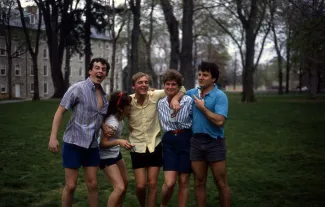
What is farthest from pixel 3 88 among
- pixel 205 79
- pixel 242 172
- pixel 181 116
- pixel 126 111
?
pixel 205 79

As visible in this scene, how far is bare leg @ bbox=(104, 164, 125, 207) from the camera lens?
4.49 metres

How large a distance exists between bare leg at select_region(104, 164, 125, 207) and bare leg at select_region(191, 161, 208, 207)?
0.89 meters

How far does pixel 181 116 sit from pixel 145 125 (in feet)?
1.58

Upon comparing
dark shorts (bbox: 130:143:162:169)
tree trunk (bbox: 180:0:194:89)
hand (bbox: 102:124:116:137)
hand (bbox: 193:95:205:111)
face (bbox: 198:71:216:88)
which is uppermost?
tree trunk (bbox: 180:0:194:89)

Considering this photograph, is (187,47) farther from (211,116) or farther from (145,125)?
(211,116)

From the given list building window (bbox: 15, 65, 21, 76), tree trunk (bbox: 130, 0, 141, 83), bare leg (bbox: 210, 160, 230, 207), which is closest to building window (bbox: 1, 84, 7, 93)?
building window (bbox: 15, 65, 21, 76)

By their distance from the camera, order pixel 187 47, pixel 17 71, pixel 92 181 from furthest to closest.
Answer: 1. pixel 17 71
2. pixel 187 47
3. pixel 92 181

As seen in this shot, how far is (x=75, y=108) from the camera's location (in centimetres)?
437

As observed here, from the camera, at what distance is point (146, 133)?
4758 millimetres

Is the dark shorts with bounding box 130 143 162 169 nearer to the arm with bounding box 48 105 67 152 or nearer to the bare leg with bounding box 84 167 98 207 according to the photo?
the bare leg with bounding box 84 167 98 207

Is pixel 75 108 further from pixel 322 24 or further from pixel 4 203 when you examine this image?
pixel 322 24

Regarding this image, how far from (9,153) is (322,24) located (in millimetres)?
8754

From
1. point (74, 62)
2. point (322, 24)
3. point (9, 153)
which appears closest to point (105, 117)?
point (9, 153)

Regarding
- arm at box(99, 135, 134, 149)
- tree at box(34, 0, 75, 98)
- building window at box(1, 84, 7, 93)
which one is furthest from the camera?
building window at box(1, 84, 7, 93)
